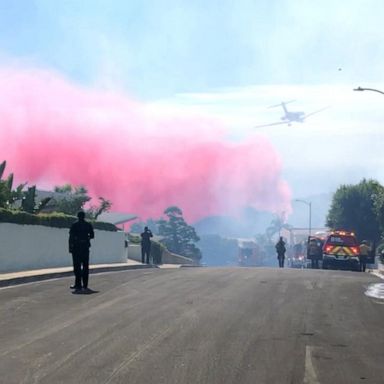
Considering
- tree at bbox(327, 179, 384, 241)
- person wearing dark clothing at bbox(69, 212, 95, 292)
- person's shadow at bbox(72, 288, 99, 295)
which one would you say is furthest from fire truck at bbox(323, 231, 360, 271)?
tree at bbox(327, 179, 384, 241)

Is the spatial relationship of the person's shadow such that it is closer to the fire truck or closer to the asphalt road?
the asphalt road

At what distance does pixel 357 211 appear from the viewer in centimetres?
7912

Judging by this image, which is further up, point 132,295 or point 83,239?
point 83,239

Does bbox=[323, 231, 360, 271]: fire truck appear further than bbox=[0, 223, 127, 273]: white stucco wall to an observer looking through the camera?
Yes

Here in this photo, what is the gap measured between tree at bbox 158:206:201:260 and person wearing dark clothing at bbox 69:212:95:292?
84.0m

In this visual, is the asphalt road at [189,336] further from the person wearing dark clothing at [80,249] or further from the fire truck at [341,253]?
the fire truck at [341,253]

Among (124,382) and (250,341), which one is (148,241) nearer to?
(250,341)

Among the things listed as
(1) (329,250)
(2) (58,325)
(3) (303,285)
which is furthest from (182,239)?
(2) (58,325)

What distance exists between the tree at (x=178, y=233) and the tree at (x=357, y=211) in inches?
1053

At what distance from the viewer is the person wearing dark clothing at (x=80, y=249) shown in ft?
54.3

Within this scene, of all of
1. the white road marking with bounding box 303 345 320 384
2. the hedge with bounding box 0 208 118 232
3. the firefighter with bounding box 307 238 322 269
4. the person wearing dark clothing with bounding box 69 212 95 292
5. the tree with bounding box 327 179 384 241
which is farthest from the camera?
the tree with bounding box 327 179 384 241

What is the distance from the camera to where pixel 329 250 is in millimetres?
37062

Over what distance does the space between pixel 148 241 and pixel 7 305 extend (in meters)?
20.5

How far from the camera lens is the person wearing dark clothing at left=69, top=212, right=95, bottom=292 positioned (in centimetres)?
1656
